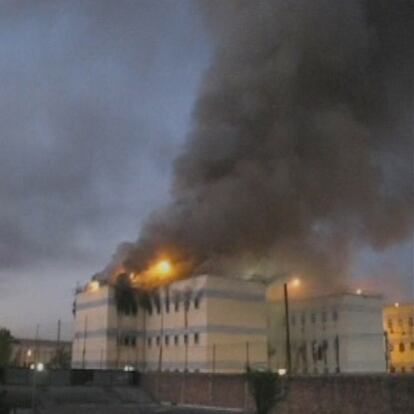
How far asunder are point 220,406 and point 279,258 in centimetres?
2644

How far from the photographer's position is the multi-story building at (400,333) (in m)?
81.2

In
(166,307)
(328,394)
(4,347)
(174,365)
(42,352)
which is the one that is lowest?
(328,394)

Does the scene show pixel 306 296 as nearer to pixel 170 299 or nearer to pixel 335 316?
pixel 335 316

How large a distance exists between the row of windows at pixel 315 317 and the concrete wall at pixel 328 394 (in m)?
24.1

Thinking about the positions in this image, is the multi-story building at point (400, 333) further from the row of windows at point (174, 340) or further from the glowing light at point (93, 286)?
the glowing light at point (93, 286)

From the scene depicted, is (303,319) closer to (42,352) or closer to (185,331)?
(185,331)

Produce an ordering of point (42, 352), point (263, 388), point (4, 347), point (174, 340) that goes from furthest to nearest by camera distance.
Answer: point (42, 352) → point (4, 347) → point (174, 340) → point (263, 388)

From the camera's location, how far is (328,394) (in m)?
28.4

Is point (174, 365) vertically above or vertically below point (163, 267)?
below

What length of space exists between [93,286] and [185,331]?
41.8 ft

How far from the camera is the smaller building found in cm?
8377

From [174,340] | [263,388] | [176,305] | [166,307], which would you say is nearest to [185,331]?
[174,340]

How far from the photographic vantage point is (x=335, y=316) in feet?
201

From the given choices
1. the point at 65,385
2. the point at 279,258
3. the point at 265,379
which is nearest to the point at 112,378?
the point at 65,385
